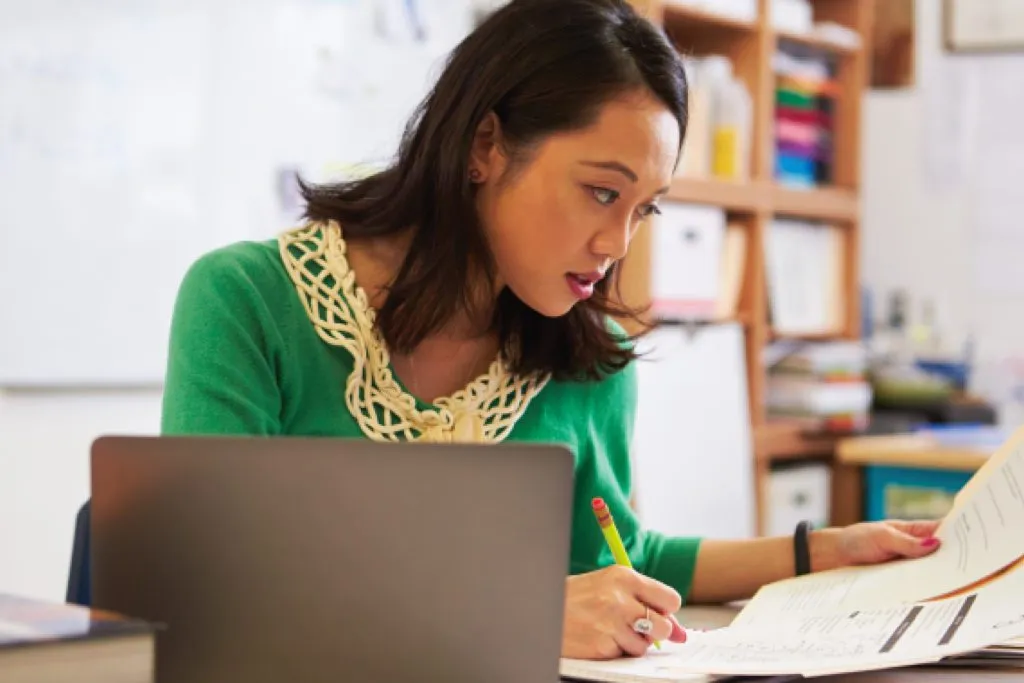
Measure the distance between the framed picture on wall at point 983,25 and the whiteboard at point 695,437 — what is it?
118 centimetres

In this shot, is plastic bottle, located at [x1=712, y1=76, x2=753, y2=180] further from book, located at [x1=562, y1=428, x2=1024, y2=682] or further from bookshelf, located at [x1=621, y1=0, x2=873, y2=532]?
book, located at [x1=562, y1=428, x2=1024, y2=682]

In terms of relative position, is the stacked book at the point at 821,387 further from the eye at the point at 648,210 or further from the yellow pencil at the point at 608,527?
the yellow pencil at the point at 608,527

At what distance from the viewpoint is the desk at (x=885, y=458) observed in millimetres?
2955

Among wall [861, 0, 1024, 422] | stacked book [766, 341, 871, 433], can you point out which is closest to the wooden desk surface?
stacked book [766, 341, 871, 433]

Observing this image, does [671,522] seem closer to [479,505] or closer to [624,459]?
[624,459]

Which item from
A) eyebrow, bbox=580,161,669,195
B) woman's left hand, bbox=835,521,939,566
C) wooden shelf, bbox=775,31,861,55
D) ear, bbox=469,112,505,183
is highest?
wooden shelf, bbox=775,31,861,55

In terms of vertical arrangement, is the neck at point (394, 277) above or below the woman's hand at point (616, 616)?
above

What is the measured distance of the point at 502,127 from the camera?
1.31 m

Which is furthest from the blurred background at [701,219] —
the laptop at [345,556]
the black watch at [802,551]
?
the laptop at [345,556]

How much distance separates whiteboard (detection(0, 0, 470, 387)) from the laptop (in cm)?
171

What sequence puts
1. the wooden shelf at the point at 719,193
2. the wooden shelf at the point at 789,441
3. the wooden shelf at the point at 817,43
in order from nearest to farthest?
the wooden shelf at the point at 719,193, the wooden shelf at the point at 789,441, the wooden shelf at the point at 817,43

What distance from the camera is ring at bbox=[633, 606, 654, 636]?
95 centimetres

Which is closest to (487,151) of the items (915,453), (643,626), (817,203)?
(643,626)

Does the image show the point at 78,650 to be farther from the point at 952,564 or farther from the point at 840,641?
the point at 952,564
